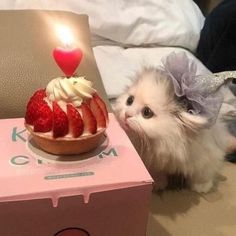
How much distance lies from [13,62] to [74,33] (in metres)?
0.21

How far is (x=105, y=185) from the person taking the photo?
76 cm

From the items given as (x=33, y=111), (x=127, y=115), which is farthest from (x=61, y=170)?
(x=127, y=115)

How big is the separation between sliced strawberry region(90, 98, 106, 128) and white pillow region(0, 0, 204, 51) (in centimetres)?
74

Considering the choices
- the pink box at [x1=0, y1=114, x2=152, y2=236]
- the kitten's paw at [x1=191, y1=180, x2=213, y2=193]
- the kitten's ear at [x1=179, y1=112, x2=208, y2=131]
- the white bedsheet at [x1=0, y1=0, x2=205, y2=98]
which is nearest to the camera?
the pink box at [x1=0, y1=114, x2=152, y2=236]

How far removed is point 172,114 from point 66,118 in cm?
34

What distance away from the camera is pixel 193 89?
998mm

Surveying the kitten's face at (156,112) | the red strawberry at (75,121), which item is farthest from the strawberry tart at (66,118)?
the kitten's face at (156,112)

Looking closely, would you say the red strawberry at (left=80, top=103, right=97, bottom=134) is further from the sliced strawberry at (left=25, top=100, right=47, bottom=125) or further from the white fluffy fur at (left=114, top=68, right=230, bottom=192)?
the white fluffy fur at (left=114, top=68, right=230, bottom=192)

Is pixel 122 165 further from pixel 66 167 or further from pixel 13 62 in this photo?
pixel 13 62

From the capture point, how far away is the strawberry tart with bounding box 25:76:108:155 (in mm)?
786

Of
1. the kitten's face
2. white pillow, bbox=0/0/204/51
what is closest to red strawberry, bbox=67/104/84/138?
the kitten's face

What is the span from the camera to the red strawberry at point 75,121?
0.78m

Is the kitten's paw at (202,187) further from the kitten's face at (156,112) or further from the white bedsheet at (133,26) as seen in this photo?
the white bedsheet at (133,26)

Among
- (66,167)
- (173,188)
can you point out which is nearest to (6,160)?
(66,167)
